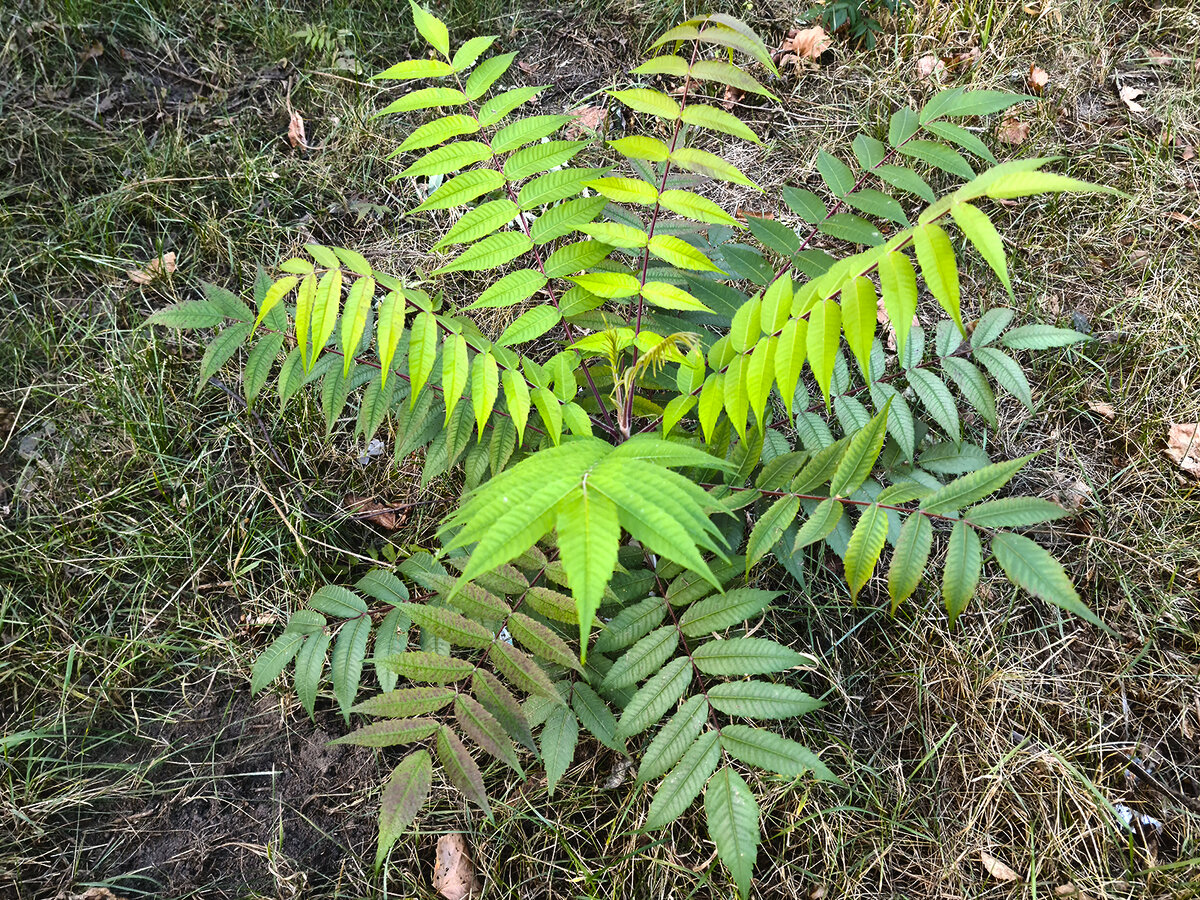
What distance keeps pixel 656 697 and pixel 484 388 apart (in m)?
0.82

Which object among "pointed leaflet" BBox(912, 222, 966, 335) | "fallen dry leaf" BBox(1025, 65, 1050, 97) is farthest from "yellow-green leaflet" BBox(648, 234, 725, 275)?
"fallen dry leaf" BBox(1025, 65, 1050, 97)

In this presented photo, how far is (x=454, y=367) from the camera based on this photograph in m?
1.86

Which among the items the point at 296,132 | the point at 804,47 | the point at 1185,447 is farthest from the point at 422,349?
the point at 804,47

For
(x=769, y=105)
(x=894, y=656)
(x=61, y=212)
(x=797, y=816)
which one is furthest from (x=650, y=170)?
(x=61, y=212)

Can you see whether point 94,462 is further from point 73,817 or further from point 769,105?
point 769,105

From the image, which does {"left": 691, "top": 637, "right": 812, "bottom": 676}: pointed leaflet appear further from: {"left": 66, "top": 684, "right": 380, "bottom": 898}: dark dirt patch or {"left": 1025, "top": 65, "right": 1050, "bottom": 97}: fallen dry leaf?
{"left": 1025, "top": 65, "right": 1050, "bottom": 97}: fallen dry leaf

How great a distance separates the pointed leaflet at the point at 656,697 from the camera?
1764 mm

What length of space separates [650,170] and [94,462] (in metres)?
2.12

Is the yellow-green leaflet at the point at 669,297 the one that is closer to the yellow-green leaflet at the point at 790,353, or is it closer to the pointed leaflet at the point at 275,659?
the yellow-green leaflet at the point at 790,353

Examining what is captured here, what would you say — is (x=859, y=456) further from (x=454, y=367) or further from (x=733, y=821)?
(x=454, y=367)

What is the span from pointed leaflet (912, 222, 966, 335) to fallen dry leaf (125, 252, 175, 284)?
9.27ft

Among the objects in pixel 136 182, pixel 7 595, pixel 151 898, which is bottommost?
pixel 151 898

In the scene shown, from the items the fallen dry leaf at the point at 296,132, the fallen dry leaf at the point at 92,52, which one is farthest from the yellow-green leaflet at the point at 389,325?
the fallen dry leaf at the point at 92,52

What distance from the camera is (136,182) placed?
3191 mm
